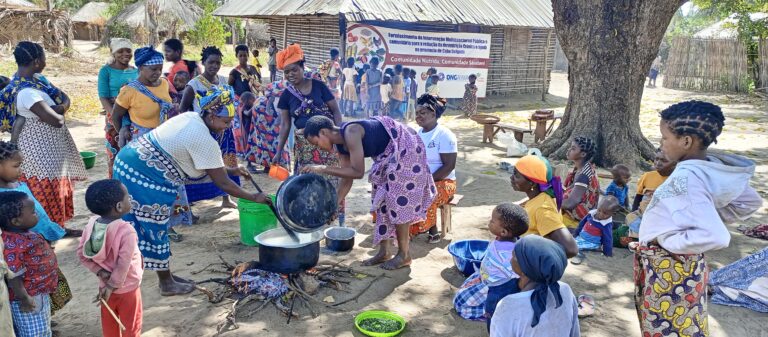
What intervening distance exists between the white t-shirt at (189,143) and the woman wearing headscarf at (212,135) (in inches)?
51.8

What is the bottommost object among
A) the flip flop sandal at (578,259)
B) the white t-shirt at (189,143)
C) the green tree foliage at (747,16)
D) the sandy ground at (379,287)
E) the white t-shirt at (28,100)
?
the sandy ground at (379,287)

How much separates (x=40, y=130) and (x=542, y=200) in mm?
4087

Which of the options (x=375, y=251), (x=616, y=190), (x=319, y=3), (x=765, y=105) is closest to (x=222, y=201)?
(x=375, y=251)

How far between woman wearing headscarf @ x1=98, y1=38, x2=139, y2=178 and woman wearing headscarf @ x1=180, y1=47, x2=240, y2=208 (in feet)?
1.91

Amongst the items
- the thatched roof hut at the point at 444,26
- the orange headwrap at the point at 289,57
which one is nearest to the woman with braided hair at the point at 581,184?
the orange headwrap at the point at 289,57

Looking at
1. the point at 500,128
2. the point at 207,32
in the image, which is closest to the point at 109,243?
the point at 500,128

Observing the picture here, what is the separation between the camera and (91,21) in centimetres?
3444

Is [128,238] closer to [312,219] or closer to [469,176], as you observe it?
[312,219]

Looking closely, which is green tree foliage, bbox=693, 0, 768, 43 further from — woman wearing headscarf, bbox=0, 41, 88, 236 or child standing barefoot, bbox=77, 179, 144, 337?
child standing barefoot, bbox=77, 179, 144, 337

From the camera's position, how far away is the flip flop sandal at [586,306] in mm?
3752

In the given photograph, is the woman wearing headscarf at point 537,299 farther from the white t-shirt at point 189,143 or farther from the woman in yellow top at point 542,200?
the white t-shirt at point 189,143

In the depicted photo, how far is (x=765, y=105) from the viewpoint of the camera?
637 inches

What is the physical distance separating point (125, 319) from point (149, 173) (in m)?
0.93

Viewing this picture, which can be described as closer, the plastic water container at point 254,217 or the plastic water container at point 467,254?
the plastic water container at point 467,254
